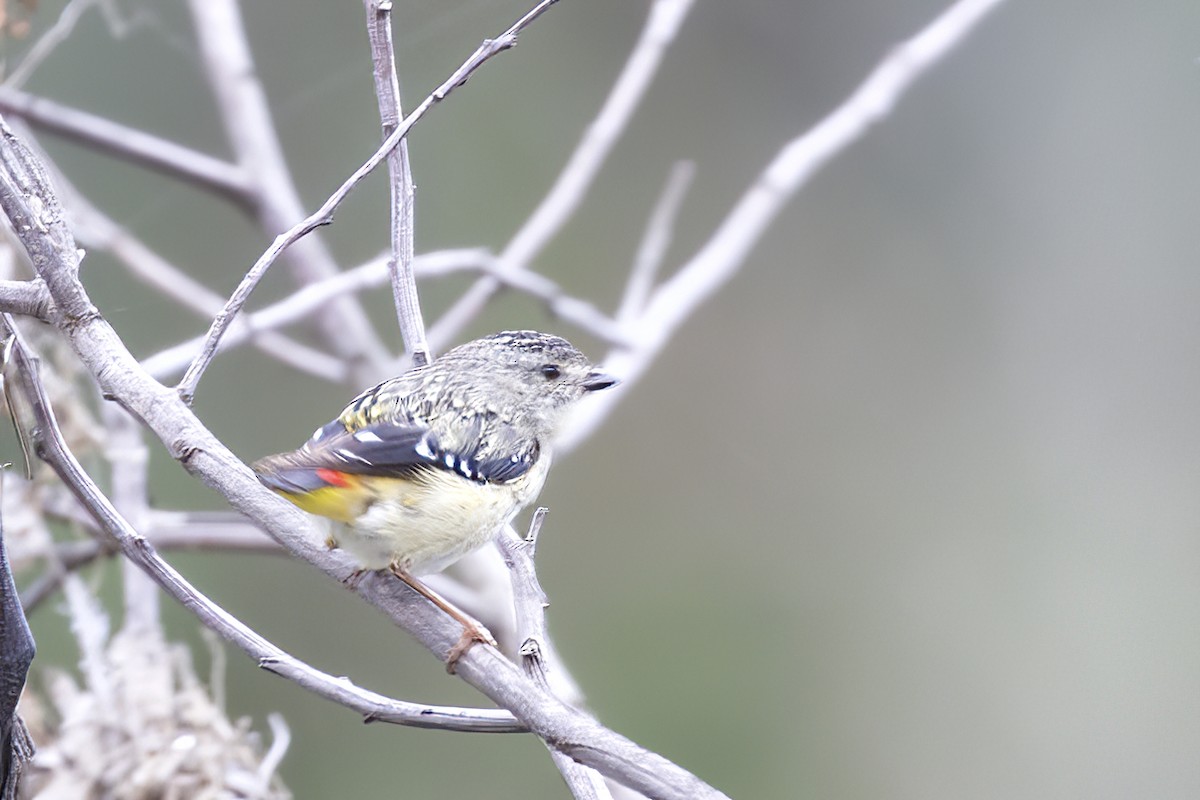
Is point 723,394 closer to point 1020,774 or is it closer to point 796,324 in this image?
point 796,324

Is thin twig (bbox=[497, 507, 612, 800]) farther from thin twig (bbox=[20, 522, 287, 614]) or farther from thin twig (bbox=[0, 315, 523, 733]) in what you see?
thin twig (bbox=[20, 522, 287, 614])

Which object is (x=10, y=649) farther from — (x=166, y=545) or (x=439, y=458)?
(x=166, y=545)

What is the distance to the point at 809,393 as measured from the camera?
170 inches

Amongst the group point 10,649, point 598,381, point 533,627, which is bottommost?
point 10,649

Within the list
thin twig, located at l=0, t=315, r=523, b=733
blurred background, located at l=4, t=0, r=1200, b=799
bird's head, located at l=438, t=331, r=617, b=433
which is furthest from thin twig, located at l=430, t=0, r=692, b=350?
blurred background, located at l=4, t=0, r=1200, b=799

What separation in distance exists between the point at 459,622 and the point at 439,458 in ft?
0.83

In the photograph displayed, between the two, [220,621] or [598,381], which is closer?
[220,621]

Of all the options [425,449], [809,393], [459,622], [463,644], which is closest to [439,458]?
[425,449]

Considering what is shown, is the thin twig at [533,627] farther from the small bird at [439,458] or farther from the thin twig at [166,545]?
the thin twig at [166,545]

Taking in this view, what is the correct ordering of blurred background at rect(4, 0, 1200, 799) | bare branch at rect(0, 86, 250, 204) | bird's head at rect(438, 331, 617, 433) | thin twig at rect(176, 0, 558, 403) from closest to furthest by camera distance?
thin twig at rect(176, 0, 558, 403)
bird's head at rect(438, 331, 617, 433)
bare branch at rect(0, 86, 250, 204)
blurred background at rect(4, 0, 1200, 799)

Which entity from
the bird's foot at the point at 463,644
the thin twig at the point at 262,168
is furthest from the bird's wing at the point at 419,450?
the thin twig at the point at 262,168

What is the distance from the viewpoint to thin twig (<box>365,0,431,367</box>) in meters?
1.15

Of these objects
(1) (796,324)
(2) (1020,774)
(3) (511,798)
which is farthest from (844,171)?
(3) (511,798)

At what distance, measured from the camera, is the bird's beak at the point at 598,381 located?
5.25 feet
